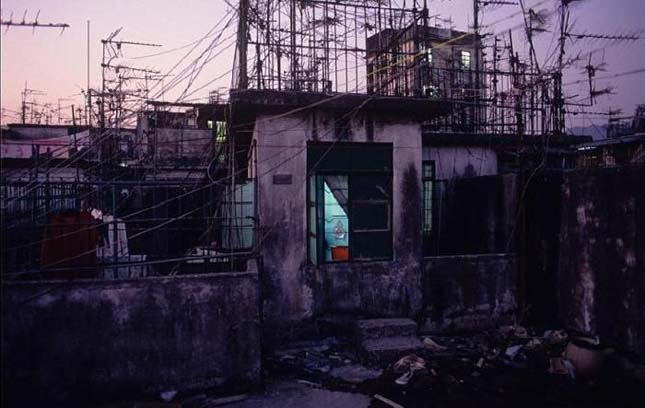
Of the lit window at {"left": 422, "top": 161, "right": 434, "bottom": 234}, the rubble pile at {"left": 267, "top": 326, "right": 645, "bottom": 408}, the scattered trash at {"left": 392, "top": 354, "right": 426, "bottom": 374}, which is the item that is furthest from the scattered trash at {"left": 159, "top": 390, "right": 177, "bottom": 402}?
the lit window at {"left": 422, "top": 161, "right": 434, "bottom": 234}

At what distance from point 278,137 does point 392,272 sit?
3.85m

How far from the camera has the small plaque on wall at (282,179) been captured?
9.88 meters

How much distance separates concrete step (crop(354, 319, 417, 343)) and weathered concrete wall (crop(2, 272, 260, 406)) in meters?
2.37

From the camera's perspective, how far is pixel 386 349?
8.73m

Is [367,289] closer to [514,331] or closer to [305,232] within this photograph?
[305,232]

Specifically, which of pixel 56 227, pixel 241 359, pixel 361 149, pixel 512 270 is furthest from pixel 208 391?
pixel 512 270

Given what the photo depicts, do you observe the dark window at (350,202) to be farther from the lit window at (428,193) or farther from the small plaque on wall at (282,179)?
the lit window at (428,193)

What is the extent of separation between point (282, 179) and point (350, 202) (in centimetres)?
162

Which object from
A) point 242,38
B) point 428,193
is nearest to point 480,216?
point 428,193

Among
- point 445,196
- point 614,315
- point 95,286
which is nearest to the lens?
point 95,286

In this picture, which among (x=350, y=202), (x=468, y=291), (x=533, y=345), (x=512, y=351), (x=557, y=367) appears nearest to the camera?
(x=557, y=367)

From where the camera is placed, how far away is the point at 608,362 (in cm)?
779

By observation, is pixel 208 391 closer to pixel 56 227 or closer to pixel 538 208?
pixel 56 227

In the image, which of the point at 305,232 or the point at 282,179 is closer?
the point at 282,179
